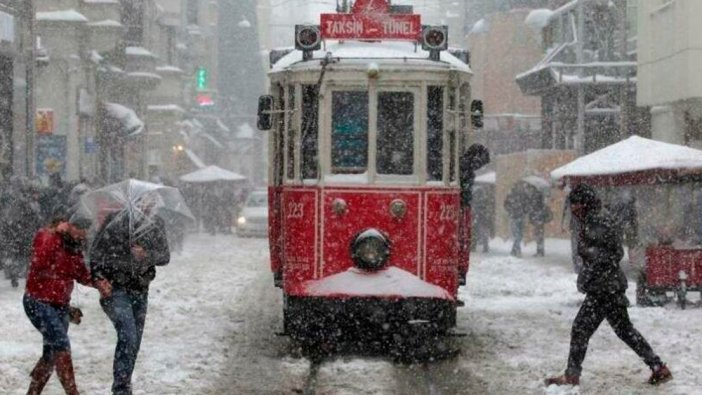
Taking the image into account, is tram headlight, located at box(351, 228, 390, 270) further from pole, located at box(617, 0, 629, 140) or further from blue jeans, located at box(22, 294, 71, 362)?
pole, located at box(617, 0, 629, 140)

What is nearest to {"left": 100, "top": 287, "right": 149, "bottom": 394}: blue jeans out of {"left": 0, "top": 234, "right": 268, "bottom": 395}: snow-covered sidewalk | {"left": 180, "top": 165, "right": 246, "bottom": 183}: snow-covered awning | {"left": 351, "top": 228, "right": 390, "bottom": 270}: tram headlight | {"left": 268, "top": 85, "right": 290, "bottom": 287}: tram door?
{"left": 0, "top": 234, "right": 268, "bottom": 395}: snow-covered sidewalk

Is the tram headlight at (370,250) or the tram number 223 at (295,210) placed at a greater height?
the tram number 223 at (295,210)

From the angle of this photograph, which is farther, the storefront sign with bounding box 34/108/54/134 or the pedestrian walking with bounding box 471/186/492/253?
the pedestrian walking with bounding box 471/186/492/253

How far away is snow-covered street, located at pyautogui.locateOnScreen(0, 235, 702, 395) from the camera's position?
11406mm

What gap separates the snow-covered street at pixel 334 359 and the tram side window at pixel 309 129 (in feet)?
6.10

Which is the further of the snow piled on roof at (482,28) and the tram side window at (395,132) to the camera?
the snow piled on roof at (482,28)

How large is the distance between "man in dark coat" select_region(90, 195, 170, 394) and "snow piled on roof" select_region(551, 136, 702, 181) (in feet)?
36.1

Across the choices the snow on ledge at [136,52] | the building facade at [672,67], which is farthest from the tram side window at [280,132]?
the snow on ledge at [136,52]

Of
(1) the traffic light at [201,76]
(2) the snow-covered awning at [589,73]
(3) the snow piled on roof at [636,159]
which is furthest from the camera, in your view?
(1) the traffic light at [201,76]

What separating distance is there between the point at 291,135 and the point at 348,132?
61 cm

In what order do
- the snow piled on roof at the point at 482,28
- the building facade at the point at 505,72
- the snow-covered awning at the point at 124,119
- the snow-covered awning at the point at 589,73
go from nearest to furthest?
the snow-covered awning at the point at 589,73, the snow-covered awning at the point at 124,119, the building facade at the point at 505,72, the snow piled on roof at the point at 482,28

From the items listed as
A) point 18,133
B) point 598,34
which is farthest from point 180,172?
point 18,133

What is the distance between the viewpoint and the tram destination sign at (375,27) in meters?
13.4

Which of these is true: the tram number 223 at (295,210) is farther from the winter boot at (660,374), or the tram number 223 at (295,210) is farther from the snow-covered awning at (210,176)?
the snow-covered awning at (210,176)
